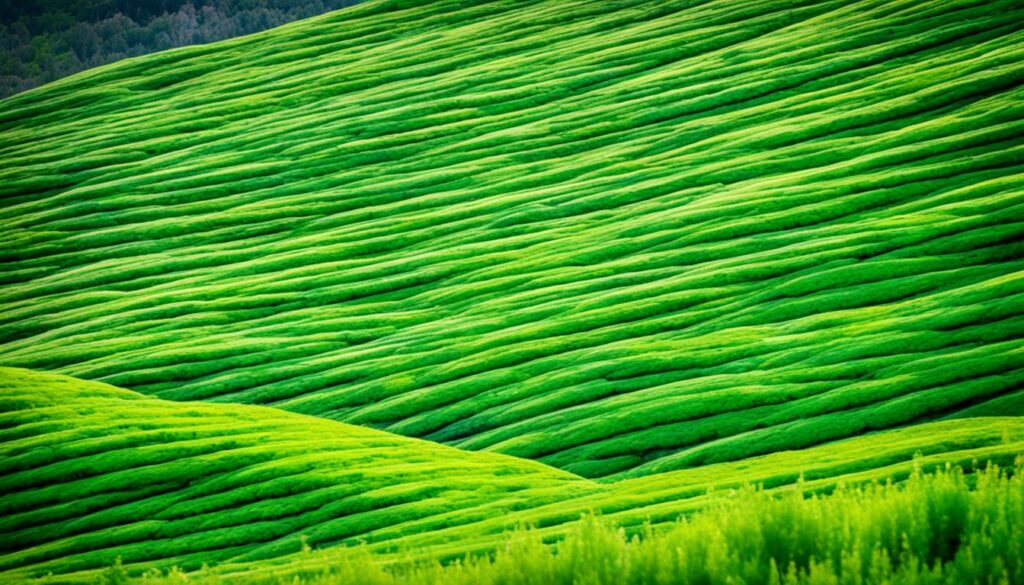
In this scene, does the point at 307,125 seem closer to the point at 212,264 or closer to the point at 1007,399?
the point at 212,264

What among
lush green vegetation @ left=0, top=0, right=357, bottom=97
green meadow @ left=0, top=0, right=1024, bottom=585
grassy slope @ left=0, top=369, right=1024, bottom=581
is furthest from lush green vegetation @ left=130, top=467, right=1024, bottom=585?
lush green vegetation @ left=0, top=0, right=357, bottom=97

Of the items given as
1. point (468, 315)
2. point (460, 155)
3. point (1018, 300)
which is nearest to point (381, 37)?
point (460, 155)

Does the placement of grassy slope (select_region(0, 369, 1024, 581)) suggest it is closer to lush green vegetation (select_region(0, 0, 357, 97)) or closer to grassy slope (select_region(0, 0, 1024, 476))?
grassy slope (select_region(0, 0, 1024, 476))

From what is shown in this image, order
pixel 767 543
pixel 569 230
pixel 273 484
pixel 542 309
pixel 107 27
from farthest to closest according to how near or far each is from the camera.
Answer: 1. pixel 107 27
2. pixel 569 230
3. pixel 542 309
4. pixel 273 484
5. pixel 767 543

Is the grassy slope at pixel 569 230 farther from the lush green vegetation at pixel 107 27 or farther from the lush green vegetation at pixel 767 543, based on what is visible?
the lush green vegetation at pixel 107 27

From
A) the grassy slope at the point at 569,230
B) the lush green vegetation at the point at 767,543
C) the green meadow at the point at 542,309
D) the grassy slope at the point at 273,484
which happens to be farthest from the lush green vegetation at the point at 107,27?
the lush green vegetation at the point at 767,543

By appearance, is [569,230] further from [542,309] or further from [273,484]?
[273,484]

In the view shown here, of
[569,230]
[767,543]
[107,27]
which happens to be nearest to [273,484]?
[767,543]
